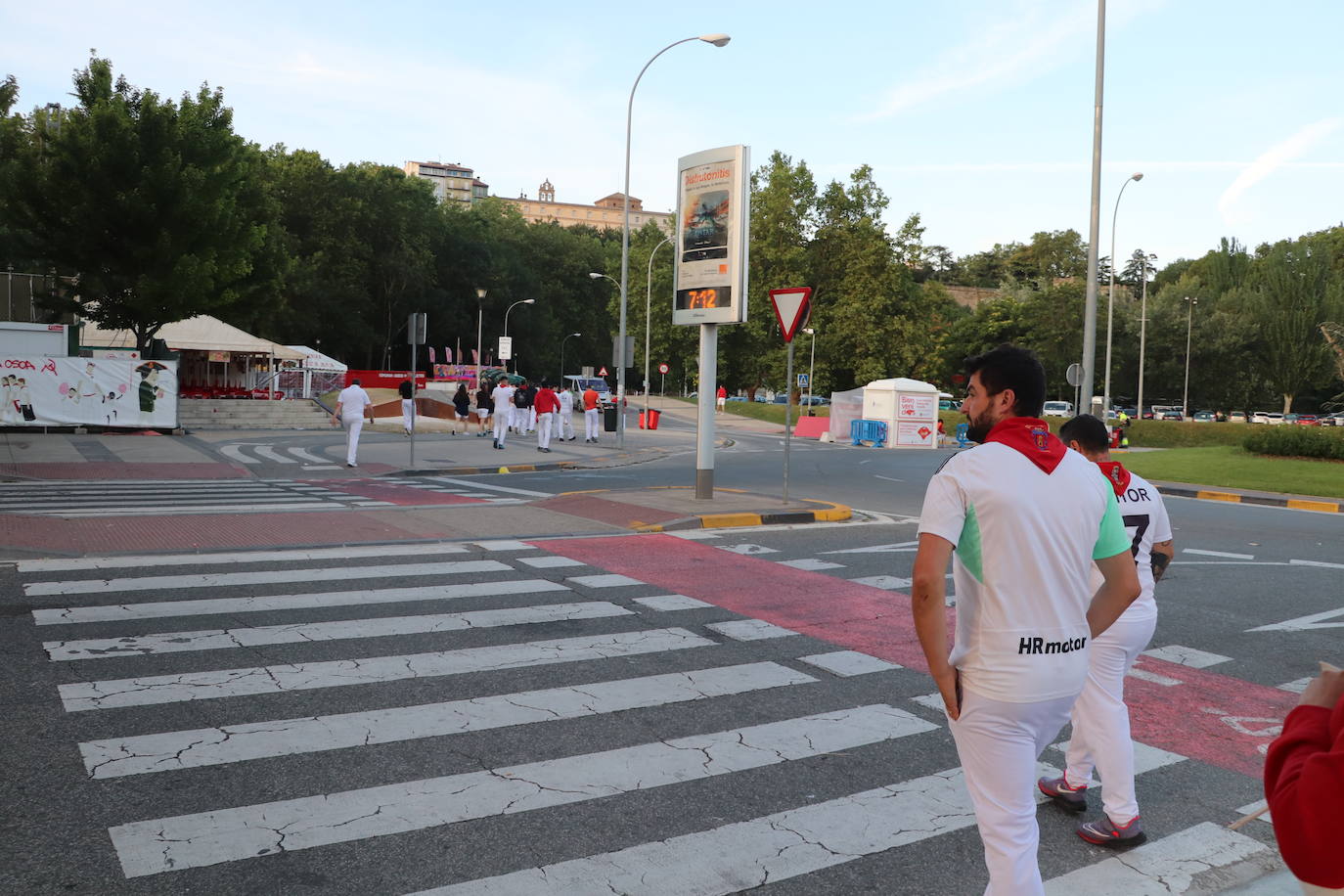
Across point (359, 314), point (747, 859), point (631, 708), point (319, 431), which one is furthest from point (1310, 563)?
point (359, 314)

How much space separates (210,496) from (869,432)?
28607 mm

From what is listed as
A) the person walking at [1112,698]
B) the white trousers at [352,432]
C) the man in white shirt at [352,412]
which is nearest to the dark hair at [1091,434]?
the person walking at [1112,698]

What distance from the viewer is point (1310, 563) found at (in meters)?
12.0

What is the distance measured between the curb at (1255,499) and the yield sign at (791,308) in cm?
1087

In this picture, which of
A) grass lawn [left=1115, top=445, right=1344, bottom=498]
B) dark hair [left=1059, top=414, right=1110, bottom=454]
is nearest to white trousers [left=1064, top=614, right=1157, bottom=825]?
dark hair [left=1059, top=414, right=1110, bottom=454]

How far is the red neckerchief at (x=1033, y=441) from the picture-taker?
296 centimetres

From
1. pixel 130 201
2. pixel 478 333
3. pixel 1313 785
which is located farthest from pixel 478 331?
pixel 1313 785

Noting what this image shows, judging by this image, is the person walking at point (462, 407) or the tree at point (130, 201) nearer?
the tree at point (130, 201)

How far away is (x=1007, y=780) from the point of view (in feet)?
9.73

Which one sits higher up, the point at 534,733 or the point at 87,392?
the point at 87,392

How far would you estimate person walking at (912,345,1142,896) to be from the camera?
2.94 meters

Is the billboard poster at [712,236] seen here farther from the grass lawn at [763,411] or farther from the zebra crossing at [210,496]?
the grass lawn at [763,411]

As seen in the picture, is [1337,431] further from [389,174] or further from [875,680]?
[389,174]

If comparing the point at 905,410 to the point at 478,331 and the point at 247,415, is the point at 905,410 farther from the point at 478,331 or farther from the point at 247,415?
the point at 478,331
